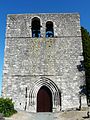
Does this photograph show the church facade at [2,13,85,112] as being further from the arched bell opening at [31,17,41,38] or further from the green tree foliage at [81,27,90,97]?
the green tree foliage at [81,27,90,97]

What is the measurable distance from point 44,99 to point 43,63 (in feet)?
7.98

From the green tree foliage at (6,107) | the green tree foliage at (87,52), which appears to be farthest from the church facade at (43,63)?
the green tree foliage at (6,107)

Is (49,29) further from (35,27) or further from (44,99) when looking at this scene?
(44,99)

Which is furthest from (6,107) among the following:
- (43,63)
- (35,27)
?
(35,27)

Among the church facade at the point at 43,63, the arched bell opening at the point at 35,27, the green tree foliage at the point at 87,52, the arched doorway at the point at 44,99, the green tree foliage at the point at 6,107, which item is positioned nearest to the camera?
the green tree foliage at the point at 6,107

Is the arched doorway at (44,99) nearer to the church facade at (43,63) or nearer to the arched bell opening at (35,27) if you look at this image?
the church facade at (43,63)

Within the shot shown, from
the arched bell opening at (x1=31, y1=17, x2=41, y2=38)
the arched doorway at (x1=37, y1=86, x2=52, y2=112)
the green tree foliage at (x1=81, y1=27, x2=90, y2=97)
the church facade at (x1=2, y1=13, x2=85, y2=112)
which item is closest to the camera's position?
the church facade at (x1=2, y1=13, x2=85, y2=112)

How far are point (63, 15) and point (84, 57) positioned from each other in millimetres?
3493

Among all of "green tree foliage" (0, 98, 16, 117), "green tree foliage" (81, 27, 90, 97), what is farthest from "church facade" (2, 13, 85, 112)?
"green tree foliage" (0, 98, 16, 117)

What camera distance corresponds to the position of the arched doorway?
14.5 metres

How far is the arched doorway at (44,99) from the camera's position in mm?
14526

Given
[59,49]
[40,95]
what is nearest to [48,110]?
[40,95]

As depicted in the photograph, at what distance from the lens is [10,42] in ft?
50.9

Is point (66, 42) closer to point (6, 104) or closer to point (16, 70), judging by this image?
point (16, 70)
